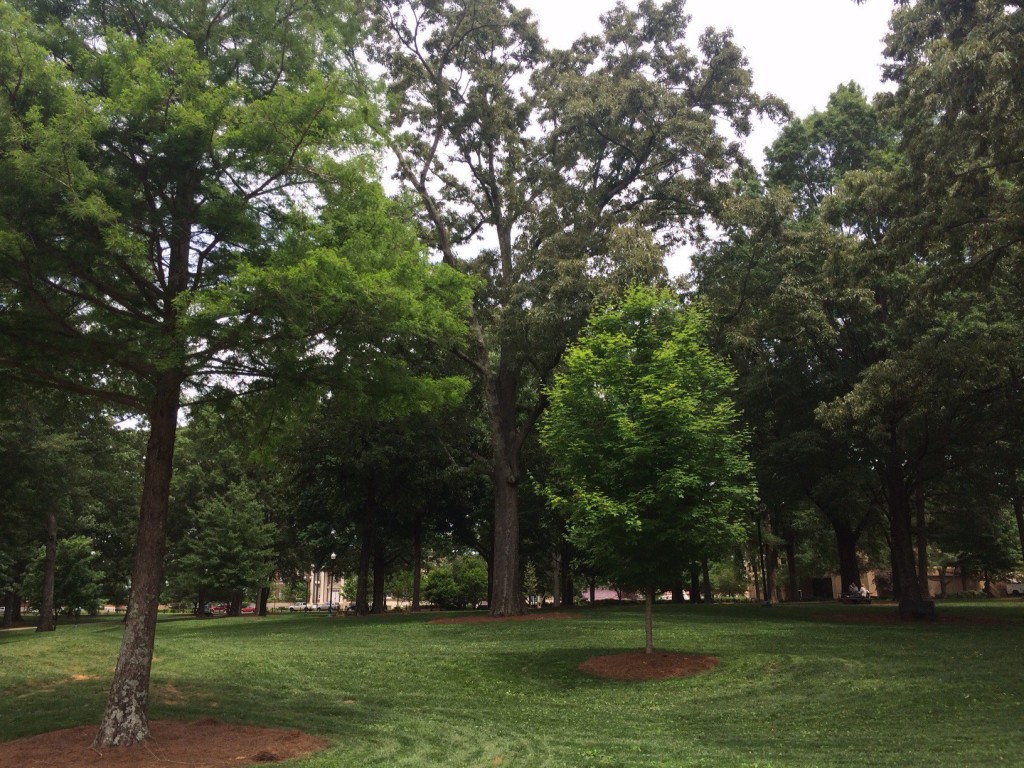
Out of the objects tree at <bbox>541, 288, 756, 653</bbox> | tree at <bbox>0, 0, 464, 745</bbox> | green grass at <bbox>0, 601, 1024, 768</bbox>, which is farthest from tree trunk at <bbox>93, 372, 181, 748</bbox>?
tree at <bbox>541, 288, 756, 653</bbox>

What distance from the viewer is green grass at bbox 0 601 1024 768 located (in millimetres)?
9266

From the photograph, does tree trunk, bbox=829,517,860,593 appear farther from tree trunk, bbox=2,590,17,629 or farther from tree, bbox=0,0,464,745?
tree trunk, bbox=2,590,17,629

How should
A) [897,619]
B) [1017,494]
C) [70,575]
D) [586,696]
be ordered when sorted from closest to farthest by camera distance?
[586,696], [897,619], [1017,494], [70,575]

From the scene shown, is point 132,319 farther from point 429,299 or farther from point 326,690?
point 326,690

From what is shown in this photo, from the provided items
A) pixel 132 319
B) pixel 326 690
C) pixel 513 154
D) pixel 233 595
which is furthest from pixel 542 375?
pixel 233 595

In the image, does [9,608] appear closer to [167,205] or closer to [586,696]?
[586,696]

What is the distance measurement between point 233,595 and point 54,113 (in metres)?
40.0

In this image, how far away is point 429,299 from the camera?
10375mm

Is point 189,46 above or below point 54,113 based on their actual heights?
above

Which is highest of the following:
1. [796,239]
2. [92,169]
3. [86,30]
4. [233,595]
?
[796,239]

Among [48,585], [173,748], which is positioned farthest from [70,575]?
[173,748]

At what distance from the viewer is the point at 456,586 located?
56656 mm

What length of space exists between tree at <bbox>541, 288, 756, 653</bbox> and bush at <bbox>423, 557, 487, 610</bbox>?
4276 cm

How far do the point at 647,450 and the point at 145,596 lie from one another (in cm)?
896
